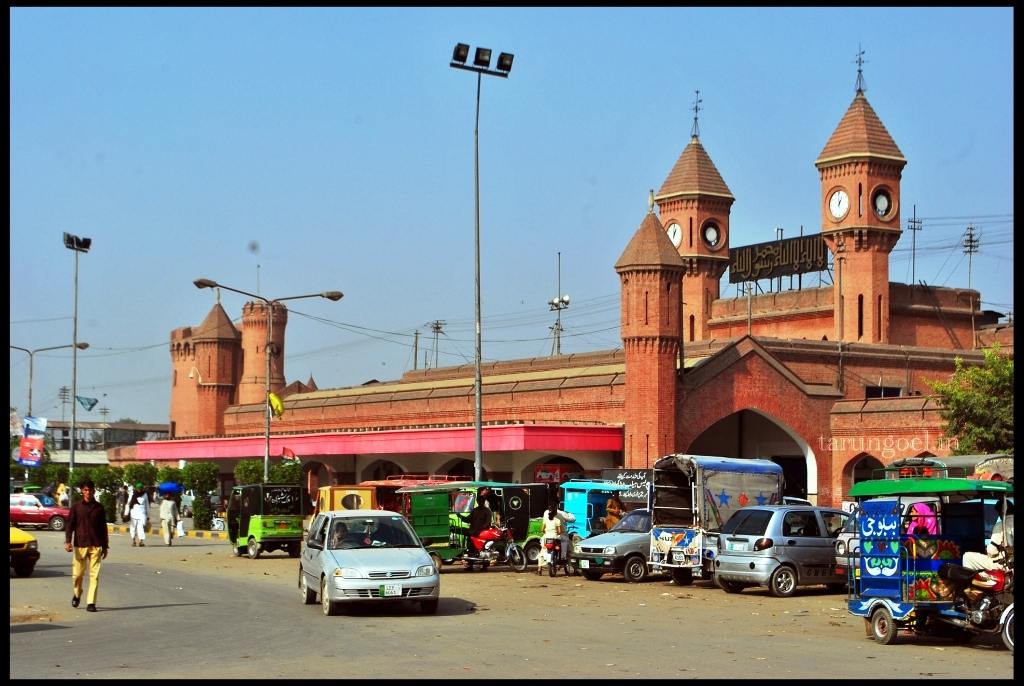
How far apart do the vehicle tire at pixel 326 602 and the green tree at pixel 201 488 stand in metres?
29.5

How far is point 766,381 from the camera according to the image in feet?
161

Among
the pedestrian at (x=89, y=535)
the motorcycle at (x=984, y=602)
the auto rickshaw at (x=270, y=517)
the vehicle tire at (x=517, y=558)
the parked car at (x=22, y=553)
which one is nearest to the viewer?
the motorcycle at (x=984, y=602)

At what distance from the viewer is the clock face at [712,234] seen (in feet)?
241

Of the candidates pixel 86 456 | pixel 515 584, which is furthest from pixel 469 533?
pixel 86 456

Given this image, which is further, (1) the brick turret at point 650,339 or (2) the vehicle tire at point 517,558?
(1) the brick turret at point 650,339

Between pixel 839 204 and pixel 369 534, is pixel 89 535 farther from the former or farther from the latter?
pixel 839 204

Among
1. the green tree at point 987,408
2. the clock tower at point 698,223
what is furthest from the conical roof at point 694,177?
the green tree at point 987,408

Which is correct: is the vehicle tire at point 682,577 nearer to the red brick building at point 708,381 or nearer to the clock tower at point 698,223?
the red brick building at point 708,381

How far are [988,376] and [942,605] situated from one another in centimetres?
1939

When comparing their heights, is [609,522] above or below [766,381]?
below

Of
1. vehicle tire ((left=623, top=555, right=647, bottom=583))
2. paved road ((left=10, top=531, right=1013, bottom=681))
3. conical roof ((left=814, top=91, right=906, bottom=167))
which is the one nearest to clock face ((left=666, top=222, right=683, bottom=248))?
conical roof ((left=814, top=91, right=906, bottom=167))

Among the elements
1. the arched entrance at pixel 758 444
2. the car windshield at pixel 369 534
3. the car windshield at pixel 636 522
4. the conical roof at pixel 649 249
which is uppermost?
the conical roof at pixel 649 249

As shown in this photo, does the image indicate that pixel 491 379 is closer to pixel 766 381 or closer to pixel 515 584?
pixel 766 381

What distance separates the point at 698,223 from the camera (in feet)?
239
